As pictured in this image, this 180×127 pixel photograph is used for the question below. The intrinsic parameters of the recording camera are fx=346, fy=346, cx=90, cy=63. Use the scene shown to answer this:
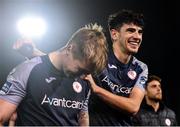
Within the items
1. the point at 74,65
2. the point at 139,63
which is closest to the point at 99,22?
the point at 139,63

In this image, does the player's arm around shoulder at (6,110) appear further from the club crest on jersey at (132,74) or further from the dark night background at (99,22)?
the club crest on jersey at (132,74)

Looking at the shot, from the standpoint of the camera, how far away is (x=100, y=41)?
5.29 ft

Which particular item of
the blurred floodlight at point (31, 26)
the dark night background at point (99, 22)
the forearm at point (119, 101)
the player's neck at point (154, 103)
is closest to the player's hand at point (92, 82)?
the forearm at point (119, 101)

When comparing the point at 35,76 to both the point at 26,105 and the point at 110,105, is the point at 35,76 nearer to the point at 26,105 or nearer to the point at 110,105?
the point at 26,105

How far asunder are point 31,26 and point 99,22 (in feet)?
1.22

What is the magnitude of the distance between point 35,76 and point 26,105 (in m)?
0.14

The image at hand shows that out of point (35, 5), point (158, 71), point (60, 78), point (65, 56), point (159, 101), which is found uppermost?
point (35, 5)

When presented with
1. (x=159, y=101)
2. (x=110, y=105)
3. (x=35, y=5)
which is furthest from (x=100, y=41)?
(x=159, y=101)

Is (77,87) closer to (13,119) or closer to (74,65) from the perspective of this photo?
(74,65)

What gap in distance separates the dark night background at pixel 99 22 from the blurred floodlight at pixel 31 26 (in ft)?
0.09

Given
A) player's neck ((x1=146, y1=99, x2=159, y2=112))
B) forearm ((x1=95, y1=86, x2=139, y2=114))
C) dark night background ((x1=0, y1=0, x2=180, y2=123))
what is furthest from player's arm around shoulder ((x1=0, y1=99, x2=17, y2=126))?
player's neck ((x1=146, y1=99, x2=159, y2=112))

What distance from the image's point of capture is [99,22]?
1920 mm

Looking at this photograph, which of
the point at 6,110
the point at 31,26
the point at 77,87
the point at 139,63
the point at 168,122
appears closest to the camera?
the point at 6,110

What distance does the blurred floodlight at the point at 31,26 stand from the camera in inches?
72.4
